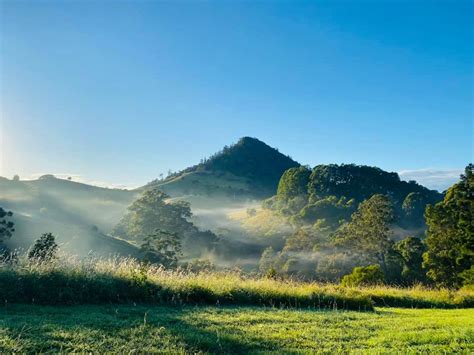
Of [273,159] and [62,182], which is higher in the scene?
[273,159]

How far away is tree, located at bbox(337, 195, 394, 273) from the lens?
49625 millimetres

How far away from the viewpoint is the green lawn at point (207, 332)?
5.33m

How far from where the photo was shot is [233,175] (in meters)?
162

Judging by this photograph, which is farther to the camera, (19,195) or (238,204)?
(238,204)

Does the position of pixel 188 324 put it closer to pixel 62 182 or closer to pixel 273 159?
pixel 62 182

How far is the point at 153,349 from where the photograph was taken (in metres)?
5.06

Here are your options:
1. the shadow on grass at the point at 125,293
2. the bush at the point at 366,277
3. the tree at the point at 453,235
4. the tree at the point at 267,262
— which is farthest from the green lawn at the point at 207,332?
Answer: the tree at the point at 267,262

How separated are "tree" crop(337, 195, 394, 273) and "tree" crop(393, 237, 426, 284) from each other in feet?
9.34

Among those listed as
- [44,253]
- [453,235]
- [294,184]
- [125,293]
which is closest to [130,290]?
[125,293]

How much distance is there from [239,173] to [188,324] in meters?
159

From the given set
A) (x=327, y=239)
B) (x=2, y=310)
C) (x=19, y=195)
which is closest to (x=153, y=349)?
(x=2, y=310)

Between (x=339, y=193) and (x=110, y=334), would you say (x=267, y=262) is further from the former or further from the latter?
(x=110, y=334)

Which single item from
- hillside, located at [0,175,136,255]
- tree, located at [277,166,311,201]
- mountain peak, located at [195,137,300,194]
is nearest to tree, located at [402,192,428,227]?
tree, located at [277,166,311,201]

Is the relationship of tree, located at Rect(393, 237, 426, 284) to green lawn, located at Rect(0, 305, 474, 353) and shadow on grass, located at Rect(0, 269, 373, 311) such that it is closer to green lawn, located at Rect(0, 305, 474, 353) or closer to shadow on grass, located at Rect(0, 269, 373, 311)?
shadow on grass, located at Rect(0, 269, 373, 311)
